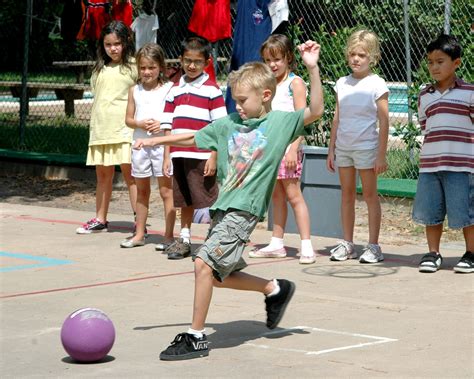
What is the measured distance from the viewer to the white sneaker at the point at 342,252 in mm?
9164

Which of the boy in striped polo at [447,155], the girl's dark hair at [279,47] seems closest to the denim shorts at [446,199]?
the boy in striped polo at [447,155]

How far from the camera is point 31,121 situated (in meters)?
19.9

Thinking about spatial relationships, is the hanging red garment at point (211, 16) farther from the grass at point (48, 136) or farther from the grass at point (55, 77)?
the grass at point (55, 77)

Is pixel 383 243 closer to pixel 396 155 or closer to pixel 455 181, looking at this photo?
pixel 455 181

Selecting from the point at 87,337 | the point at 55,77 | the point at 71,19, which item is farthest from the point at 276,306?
the point at 55,77

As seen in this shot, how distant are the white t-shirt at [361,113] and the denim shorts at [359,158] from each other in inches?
1.5

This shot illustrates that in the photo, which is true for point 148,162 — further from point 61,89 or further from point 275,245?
point 61,89

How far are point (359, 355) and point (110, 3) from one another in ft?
28.5

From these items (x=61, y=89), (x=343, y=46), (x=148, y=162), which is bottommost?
(x=148, y=162)

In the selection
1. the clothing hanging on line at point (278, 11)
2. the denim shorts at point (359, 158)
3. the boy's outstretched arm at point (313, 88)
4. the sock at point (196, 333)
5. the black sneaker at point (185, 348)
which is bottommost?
the black sneaker at point (185, 348)

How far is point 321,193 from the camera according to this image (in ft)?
34.1

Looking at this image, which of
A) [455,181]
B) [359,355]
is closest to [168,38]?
[455,181]

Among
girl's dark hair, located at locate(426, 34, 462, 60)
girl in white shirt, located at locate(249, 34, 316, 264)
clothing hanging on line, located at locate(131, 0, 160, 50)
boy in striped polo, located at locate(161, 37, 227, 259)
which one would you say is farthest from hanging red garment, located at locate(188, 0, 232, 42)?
girl's dark hair, located at locate(426, 34, 462, 60)

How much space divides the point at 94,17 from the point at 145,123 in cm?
463
